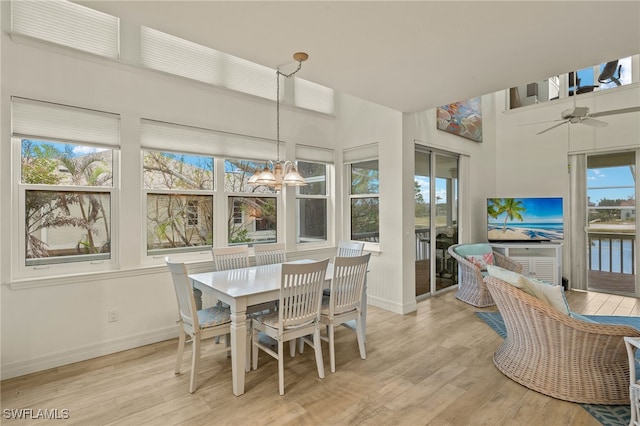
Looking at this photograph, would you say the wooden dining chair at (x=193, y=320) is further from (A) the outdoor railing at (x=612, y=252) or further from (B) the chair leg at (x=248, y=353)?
(A) the outdoor railing at (x=612, y=252)

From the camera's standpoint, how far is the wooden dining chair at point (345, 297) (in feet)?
9.09

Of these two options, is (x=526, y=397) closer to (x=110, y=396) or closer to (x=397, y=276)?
(x=397, y=276)

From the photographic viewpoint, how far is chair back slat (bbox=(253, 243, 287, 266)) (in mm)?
3844

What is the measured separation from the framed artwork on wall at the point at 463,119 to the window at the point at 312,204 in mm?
2027

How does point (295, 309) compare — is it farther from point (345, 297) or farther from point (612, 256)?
point (612, 256)

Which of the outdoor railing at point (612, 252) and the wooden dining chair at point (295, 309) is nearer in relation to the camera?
the wooden dining chair at point (295, 309)

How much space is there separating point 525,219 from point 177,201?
5428mm

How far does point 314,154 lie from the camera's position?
193 inches

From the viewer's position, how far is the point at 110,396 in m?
2.42

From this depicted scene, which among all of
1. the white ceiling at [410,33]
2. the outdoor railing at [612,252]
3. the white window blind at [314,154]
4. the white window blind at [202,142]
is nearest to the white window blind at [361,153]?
the white window blind at [314,154]

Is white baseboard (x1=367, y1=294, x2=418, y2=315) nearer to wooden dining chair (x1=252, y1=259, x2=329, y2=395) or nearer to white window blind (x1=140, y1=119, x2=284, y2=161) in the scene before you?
wooden dining chair (x1=252, y1=259, x2=329, y2=395)

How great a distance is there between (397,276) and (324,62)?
2867mm

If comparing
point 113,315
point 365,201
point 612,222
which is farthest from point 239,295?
point 612,222

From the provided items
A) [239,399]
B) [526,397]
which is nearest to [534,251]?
[526,397]
